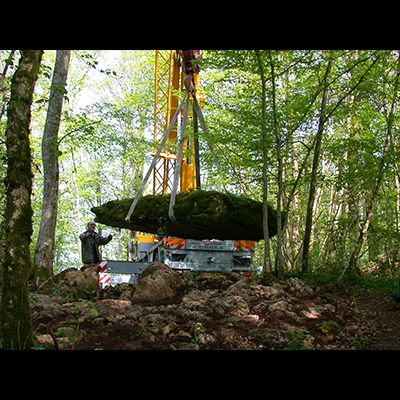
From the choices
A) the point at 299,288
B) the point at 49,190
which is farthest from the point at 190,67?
the point at 299,288

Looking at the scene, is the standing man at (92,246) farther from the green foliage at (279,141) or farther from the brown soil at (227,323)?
the brown soil at (227,323)

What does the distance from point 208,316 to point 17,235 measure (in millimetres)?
2942

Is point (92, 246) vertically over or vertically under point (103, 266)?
over

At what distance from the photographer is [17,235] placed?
3.13 metres

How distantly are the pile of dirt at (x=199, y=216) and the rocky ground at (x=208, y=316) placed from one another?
1.03 meters

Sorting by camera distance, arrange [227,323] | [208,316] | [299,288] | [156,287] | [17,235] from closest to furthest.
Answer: [17,235]
[227,323]
[208,316]
[299,288]
[156,287]

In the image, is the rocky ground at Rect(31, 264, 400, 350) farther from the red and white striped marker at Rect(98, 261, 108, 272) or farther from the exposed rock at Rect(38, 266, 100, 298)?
the red and white striped marker at Rect(98, 261, 108, 272)

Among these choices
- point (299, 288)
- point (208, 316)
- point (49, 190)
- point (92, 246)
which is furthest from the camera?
point (92, 246)

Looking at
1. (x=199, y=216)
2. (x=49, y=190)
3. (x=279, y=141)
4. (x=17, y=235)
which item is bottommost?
(x=17, y=235)

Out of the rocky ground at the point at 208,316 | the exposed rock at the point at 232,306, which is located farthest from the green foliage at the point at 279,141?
the exposed rock at the point at 232,306

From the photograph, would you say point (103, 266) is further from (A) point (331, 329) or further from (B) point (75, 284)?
(A) point (331, 329)
